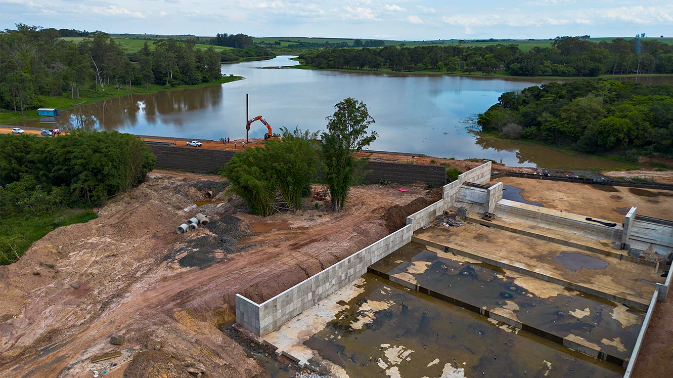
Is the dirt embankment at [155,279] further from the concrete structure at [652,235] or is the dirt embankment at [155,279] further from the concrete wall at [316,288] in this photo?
the concrete structure at [652,235]

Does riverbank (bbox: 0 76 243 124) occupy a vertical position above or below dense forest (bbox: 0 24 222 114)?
below

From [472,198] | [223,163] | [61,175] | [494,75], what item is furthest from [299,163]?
[494,75]

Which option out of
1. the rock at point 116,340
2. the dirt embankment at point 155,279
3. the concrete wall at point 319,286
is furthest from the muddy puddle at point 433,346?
the rock at point 116,340

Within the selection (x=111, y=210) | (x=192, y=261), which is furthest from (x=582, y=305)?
(x=111, y=210)

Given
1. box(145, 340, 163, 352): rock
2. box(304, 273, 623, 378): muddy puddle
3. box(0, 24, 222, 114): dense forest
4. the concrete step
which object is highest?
box(0, 24, 222, 114): dense forest

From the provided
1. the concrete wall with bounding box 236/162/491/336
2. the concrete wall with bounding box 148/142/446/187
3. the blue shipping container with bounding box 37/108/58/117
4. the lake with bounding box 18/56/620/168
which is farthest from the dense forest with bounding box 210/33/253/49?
the concrete wall with bounding box 236/162/491/336

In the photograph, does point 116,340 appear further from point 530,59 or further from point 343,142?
point 530,59

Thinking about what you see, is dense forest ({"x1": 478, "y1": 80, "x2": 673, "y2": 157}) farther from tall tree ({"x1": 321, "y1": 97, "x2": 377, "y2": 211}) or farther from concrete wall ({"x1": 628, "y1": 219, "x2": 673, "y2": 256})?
tall tree ({"x1": 321, "y1": 97, "x2": 377, "y2": 211})
